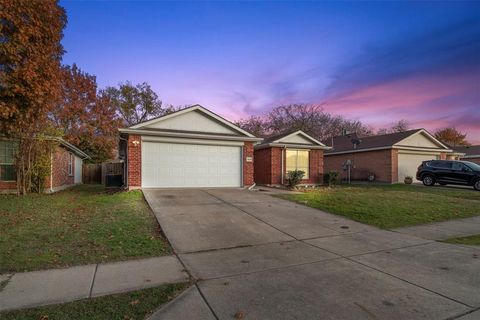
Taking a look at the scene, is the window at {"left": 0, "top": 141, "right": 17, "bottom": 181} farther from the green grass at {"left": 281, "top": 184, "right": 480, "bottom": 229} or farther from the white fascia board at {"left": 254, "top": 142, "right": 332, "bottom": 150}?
the white fascia board at {"left": 254, "top": 142, "right": 332, "bottom": 150}

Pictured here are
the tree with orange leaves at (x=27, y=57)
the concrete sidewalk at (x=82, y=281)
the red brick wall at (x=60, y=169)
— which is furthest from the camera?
the red brick wall at (x=60, y=169)

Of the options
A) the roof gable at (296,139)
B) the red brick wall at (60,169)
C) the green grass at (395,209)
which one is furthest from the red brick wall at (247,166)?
the red brick wall at (60,169)

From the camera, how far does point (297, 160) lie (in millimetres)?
20297

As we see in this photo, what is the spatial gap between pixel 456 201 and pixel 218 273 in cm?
1276

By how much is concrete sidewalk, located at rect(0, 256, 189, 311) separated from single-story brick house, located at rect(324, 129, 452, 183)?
19.9 meters

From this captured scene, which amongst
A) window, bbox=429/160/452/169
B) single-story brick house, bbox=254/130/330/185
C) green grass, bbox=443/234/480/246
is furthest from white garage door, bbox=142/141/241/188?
window, bbox=429/160/452/169

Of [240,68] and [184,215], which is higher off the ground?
[240,68]

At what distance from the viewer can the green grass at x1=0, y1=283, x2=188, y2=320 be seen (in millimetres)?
3299

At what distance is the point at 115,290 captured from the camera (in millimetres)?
4016

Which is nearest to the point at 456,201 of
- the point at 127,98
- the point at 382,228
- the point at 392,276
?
the point at 382,228

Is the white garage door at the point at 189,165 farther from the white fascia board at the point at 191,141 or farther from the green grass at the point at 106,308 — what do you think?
the green grass at the point at 106,308

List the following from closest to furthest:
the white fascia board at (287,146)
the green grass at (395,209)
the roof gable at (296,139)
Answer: the green grass at (395,209)
the white fascia board at (287,146)
the roof gable at (296,139)

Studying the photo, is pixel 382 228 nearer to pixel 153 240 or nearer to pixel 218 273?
pixel 218 273

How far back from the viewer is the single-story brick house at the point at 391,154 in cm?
2288
